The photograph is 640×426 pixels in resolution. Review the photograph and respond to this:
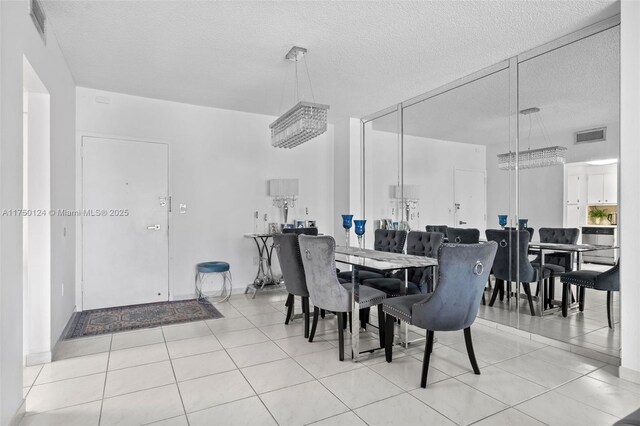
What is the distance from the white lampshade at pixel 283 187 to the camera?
5492 mm

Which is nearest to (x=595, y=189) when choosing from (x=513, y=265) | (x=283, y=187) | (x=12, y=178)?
(x=513, y=265)

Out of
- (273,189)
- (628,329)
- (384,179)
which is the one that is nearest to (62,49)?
(273,189)

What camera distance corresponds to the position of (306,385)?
2.49 metres

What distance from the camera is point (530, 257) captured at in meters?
3.71

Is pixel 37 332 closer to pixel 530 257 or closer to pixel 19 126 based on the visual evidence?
pixel 19 126

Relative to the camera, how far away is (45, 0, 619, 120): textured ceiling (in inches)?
110

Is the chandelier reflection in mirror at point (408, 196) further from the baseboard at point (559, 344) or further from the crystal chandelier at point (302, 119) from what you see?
the crystal chandelier at point (302, 119)

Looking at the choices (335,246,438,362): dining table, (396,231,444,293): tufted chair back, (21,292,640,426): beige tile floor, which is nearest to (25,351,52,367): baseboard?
(21,292,640,426): beige tile floor

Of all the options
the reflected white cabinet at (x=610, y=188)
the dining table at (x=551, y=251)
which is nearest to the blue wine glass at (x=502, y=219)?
the dining table at (x=551, y=251)

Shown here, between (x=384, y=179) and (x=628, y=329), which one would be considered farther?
(x=384, y=179)

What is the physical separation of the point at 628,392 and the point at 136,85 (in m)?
5.44

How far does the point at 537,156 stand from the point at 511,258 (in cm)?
107

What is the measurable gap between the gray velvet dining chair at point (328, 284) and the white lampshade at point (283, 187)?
2.53 meters

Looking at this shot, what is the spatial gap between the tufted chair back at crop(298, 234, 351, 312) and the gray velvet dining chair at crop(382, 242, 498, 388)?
1.93ft
